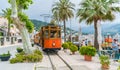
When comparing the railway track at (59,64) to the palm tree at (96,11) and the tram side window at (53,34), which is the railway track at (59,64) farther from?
the palm tree at (96,11)

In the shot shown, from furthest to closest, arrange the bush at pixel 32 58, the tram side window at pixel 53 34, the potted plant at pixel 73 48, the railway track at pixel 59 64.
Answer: the tram side window at pixel 53 34 < the potted plant at pixel 73 48 < the bush at pixel 32 58 < the railway track at pixel 59 64

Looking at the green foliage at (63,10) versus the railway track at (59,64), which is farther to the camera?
the green foliage at (63,10)

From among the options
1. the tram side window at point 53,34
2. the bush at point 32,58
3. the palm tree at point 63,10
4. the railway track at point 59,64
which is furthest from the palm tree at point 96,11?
the palm tree at point 63,10

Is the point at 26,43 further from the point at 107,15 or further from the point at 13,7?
the point at 107,15

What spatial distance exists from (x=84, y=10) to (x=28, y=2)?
481 inches

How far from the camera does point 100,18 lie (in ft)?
Result: 123

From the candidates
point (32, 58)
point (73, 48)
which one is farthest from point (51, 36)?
point (32, 58)

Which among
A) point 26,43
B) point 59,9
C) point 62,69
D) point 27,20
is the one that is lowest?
point 62,69

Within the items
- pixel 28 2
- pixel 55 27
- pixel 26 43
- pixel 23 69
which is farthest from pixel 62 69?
pixel 55 27

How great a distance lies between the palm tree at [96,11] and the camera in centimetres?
3712

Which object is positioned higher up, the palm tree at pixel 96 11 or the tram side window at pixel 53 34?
the palm tree at pixel 96 11

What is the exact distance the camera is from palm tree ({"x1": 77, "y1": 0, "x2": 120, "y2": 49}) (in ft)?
122

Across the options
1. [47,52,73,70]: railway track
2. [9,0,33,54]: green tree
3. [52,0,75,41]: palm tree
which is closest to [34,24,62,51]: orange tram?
[9,0,33,54]: green tree

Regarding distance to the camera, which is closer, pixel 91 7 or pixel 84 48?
pixel 84 48
